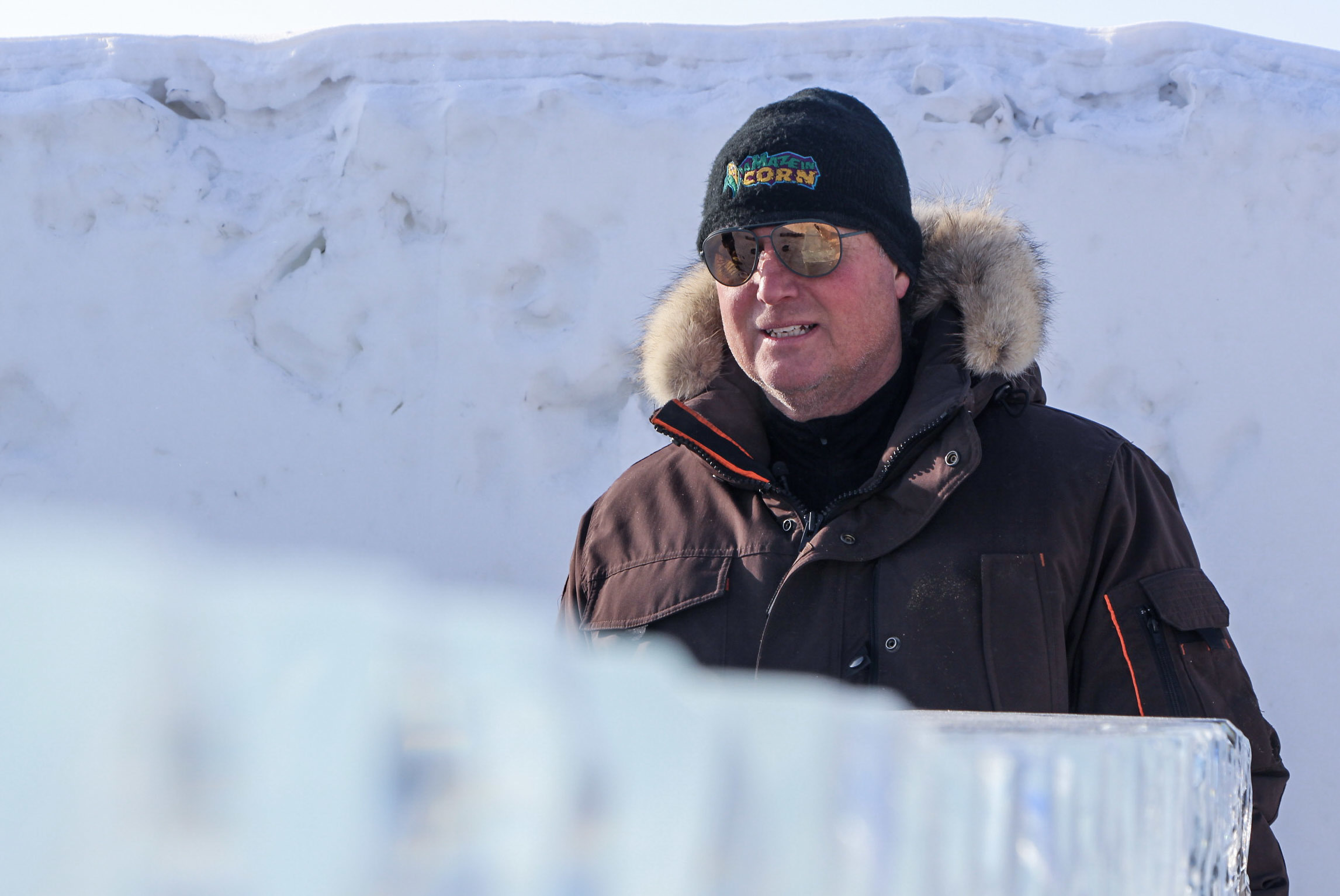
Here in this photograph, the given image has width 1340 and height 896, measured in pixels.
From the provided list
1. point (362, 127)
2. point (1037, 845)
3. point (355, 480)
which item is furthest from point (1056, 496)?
point (362, 127)

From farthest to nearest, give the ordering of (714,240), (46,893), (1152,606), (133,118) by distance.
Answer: (133,118) < (714,240) < (1152,606) < (46,893)

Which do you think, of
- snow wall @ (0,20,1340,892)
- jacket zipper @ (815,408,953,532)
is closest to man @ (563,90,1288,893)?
jacket zipper @ (815,408,953,532)

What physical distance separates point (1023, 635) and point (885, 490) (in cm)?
24

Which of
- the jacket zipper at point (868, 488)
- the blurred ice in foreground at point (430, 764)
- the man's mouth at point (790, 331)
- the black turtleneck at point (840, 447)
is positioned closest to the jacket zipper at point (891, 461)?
the jacket zipper at point (868, 488)

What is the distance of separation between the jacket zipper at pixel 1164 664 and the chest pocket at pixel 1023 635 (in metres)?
0.10

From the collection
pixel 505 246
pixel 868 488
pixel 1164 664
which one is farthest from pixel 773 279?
pixel 505 246

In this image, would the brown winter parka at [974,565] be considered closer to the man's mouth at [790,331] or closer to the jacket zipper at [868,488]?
the jacket zipper at [868,488]

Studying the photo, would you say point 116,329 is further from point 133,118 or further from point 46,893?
point 46,893

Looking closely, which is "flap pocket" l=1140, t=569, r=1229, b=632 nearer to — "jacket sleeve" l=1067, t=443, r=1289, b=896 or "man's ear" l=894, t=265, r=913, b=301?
"jacket sleeve" l=1067, t=443, r=1289, b=896

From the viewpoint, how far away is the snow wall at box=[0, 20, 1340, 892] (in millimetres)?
3250

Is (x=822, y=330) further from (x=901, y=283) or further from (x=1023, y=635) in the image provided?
(x=1023, y=635)

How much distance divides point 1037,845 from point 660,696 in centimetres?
14

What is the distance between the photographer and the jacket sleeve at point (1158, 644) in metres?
1.23

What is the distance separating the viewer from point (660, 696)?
311 mm
